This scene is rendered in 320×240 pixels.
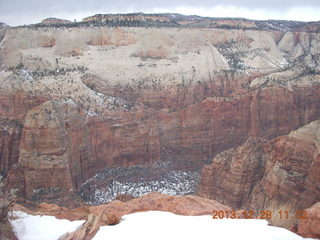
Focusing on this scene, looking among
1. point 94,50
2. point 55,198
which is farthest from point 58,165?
point 94,50

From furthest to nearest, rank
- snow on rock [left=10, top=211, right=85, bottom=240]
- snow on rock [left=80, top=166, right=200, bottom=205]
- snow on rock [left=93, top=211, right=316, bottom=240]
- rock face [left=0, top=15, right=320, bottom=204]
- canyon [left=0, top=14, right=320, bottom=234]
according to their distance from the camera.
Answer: snow on rock [left=80, top=166, right=200, bottom=205] → rock face [left=0, top=15, right=320, bottom=204] → canyon [left=0, top=14, right=320, bottom=234] → snow on rock [left=10, top=211, right=85, bottom=240] → snow on rock [left=93, top=211, right=316, bottom=240]

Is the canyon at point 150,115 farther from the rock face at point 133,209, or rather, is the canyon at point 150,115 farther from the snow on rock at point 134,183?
the rock face at point 133,209

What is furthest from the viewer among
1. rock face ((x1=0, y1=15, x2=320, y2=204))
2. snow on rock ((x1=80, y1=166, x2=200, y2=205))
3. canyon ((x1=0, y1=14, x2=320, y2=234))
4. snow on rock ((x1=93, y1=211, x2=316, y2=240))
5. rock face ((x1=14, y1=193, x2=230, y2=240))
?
snow on rock ((x1=80, y1=166, x2=200, y2=205))

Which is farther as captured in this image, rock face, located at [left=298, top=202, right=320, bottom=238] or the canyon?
the canyon

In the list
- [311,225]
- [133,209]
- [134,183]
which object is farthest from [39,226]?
[134,183]

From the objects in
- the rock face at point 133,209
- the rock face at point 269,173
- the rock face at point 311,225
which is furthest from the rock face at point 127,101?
the rock face at point 311,225

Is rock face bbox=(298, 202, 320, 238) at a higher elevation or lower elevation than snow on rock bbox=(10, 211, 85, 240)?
higher

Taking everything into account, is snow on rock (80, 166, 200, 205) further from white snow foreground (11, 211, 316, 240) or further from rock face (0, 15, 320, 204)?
white snow foreground (11, 211, 316, 240)

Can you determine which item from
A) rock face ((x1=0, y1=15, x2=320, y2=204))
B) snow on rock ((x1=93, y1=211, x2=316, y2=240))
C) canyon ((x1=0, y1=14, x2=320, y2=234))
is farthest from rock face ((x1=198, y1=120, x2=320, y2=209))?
snow on rock ((x1=93, y1=211, x2=316, y2=240))
